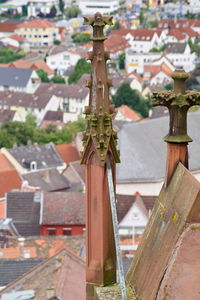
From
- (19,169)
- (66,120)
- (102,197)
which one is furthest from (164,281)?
(66,120)

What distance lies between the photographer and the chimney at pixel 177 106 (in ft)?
28.8

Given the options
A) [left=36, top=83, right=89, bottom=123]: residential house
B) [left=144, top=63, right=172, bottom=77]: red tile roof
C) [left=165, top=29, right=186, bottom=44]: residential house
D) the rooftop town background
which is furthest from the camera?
[left=165, top=29, right=186, bottom=44]: residential house

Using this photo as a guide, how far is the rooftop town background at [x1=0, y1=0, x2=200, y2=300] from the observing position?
32375mm

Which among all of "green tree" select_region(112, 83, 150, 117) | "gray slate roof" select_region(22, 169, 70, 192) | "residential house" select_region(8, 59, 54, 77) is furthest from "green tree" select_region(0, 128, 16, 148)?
"residential house" select_region(8, 59, 54, 77)

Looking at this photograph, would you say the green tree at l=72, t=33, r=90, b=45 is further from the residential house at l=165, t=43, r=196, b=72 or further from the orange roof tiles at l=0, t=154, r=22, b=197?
the orange roof tiles at l=0, t=154, r=22, b=197

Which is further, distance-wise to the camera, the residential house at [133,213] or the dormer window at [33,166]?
the dormer window at [33,166]

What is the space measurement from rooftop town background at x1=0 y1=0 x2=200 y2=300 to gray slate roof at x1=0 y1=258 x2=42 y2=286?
4cm

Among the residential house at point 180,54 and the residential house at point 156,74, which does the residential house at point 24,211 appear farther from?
the residential house at point 180,54

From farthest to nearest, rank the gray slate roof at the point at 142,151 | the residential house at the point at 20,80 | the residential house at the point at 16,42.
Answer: the residential house at the point at 16,42 → the residential house at the point at 20,80 → the gray slate roof at the point at 142,151

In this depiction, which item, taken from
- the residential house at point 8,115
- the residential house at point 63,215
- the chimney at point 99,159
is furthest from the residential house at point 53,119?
the chimney at point 99,159

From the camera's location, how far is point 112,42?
17338 centimetres

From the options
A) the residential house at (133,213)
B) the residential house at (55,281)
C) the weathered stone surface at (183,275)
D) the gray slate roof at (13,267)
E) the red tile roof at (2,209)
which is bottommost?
the red tile roof at (2,209)

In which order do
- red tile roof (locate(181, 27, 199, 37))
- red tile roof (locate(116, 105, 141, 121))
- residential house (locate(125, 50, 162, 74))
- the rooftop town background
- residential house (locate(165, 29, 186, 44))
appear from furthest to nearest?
red tile roof (locate(181, 27, 199, 37))
residential house (locate(165, 29, 186, 44))
residential house (locate(125, 50, 162, 74))
red tile roof (locate(116, 105, 141, 121))
the rooftop town background

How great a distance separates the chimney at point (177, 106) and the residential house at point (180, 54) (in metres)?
146
